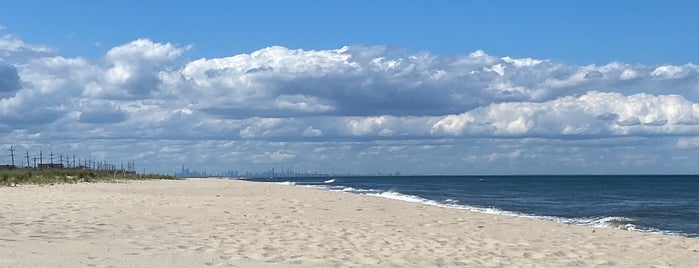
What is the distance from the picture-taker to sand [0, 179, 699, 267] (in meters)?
10.9

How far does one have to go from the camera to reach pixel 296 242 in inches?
539

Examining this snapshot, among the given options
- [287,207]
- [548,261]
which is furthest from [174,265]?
[287,207]

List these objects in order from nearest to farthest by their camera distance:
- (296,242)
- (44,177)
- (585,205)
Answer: (296,242) → (585,205) → (44,177)

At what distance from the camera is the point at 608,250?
567 inches

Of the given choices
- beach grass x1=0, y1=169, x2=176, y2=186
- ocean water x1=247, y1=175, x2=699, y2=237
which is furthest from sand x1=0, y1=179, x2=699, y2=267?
beach grass x1=0, y1=169, x2=176, y2=186

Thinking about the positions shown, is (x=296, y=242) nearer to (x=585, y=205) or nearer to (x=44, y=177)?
(x=585, y=205)

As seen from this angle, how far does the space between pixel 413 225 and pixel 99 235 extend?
852 centimetres

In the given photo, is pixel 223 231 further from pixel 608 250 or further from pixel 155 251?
pixel 608 250

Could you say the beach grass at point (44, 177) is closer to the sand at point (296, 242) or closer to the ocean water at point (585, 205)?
the ocean water at point (585, 205)

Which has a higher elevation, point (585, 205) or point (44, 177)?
point (44, 177)

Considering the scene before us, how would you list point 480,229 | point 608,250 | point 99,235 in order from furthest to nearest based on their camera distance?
point 480,229 → point 608,250 → point 99,235

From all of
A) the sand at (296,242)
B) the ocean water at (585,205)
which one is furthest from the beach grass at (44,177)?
the sand at (296,242)

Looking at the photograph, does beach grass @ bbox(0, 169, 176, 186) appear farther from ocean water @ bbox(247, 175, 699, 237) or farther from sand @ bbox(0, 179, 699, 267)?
sand @ bbox(0, 179, 699, 267)

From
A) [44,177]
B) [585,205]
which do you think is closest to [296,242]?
[585,205]
